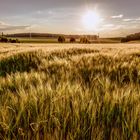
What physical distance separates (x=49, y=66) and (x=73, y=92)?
7.31 ft

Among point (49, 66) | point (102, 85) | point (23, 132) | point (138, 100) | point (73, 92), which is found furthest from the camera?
point (49, 66)

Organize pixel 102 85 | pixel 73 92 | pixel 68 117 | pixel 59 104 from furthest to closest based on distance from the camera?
pixel 102 85
pixel 73 92
pixel 59 104
pixel 68 117

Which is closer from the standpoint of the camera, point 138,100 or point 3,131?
point 3,131

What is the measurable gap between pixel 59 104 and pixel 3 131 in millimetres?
341

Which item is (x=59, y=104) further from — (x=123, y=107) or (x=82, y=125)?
(x=123, y=107)

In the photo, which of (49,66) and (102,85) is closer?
(102,85)

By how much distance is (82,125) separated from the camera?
4.42 ft

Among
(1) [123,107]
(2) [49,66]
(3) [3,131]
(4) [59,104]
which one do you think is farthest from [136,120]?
(2) [49,66]

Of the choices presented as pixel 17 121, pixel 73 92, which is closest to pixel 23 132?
pixel 17 121

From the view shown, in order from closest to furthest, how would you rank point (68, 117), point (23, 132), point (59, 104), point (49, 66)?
point (23, 132) → point (68, 117) → point (59, 104) → point (49, 66)

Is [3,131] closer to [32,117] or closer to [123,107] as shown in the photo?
[32,117]

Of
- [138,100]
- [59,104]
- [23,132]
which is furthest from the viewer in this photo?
[138,100]

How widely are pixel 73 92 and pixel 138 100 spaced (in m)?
0.40

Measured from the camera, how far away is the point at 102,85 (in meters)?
2.12
